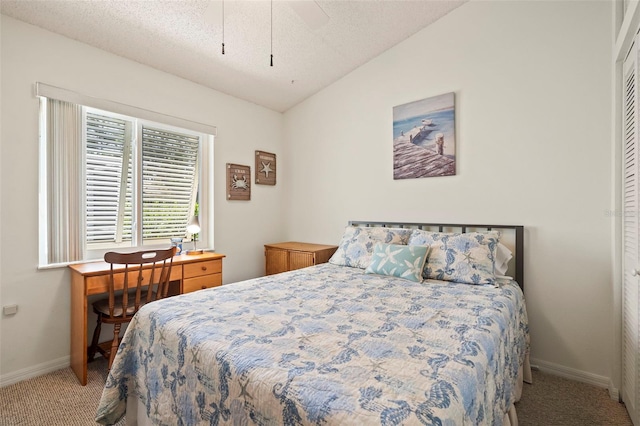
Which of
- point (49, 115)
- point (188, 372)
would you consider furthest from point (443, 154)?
point (49, 115)

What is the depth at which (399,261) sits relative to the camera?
90.0 inches

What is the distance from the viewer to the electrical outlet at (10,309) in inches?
83.4

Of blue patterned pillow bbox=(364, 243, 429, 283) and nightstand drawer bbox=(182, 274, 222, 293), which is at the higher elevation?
blue patterned pillow bbox=(364, 243, 429, 283)

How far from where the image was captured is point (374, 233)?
2.75 meters

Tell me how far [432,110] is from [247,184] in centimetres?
222

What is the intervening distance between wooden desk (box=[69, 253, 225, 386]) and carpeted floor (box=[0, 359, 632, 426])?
0.14m

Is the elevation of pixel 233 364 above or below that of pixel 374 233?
below

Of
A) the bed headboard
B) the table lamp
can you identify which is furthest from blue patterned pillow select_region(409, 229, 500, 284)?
the table lamp

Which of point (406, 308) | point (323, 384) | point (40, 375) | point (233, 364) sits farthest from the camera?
point (40, 375)

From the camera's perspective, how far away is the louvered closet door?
1.64 metres

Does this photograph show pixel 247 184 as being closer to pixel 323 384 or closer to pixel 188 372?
pixel 188 372

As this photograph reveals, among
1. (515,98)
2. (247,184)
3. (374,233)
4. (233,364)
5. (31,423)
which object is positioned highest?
(515,98)

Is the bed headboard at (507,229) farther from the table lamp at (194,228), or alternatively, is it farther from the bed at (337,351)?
the table lamp at (194,228)

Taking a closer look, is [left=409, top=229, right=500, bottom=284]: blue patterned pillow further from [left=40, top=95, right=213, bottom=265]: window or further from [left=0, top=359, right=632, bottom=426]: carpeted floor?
[left=40, top=95, right=213, bottom=265]: window
